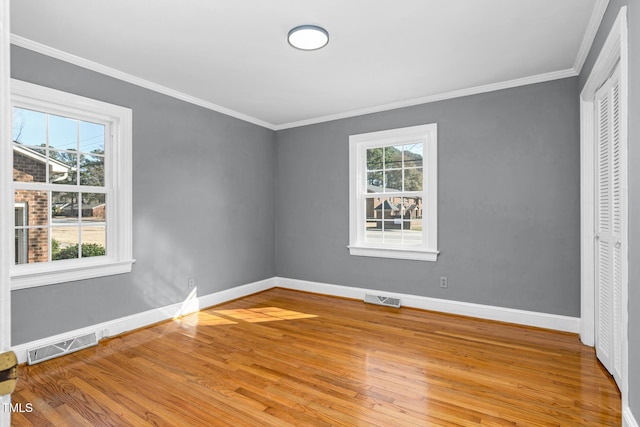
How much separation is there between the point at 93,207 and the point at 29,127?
85 centimetres

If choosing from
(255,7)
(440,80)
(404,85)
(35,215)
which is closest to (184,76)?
(255,7)

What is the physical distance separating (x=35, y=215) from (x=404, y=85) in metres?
3.78

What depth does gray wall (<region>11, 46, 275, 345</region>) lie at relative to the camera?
3008 mm

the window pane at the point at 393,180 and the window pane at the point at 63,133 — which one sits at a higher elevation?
the window pane at the point at 63,133

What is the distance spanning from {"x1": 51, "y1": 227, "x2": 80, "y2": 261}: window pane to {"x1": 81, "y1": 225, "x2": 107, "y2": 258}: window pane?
68mm

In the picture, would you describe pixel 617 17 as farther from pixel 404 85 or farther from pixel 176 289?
pixel 176 289

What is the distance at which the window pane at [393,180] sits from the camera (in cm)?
452

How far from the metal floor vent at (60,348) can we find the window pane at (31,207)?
1.06 m

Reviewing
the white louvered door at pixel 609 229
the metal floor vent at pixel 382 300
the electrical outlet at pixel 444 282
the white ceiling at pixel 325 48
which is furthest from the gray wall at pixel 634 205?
the metal floor vent at pixel 382 300

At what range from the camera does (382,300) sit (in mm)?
4477

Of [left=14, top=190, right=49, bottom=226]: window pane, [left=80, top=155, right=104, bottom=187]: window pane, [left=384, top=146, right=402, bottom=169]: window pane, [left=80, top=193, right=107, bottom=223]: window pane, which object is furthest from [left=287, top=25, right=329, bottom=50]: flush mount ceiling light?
[left=14, top=190, right=49, bottom=226]: window pane

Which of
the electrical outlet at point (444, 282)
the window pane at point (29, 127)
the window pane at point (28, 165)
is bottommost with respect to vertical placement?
the electrical outlet at point (444, 282)

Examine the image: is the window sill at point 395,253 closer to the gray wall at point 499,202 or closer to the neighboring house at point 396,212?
the gray wall at point 499,202

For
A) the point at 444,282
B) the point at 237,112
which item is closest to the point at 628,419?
the point at 444,282
